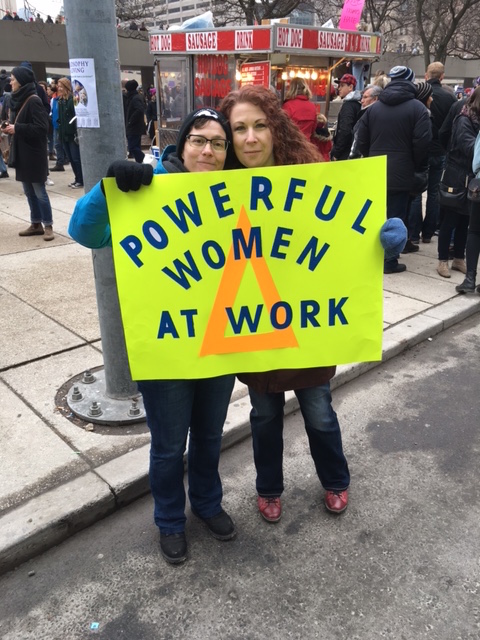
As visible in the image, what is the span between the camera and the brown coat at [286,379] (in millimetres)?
2303

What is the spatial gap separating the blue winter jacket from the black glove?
83 millimetres

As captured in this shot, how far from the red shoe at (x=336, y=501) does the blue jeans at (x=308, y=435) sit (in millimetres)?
33

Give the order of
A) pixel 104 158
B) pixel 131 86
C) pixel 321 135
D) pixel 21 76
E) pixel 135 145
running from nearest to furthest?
pixel 104 158 < pixel 21 76 < pixel 321 135 < pixel 131 86 < pixel 135 145

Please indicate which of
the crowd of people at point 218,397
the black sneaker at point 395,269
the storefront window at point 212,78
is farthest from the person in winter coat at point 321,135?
the crowd of people at point 218,397

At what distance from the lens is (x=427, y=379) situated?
4.12 meters

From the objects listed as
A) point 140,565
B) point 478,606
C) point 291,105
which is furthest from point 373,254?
point 291,105

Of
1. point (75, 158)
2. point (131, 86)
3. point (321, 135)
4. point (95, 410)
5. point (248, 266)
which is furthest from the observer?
point (131, 86)

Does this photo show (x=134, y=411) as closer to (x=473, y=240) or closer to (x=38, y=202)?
(x=473, y=240)

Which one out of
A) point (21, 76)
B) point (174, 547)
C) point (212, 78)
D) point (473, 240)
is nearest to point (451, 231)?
point (473, 240)

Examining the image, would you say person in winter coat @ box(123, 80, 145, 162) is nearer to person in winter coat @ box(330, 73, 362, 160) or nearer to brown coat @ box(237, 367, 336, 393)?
person in winter coat @ box(330, 73, 362, 160)

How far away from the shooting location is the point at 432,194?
7023 mm

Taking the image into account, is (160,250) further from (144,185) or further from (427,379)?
(427,379)

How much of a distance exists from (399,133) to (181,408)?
14.7 ft

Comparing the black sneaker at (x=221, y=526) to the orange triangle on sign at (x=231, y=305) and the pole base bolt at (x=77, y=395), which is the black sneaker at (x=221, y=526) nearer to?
the orange triangle on sign at (x=231, y=305)
